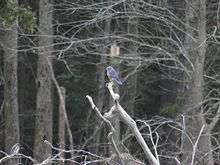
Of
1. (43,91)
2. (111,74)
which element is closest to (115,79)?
(111,74)

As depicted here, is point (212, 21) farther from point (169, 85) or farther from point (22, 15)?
point (169, 85)

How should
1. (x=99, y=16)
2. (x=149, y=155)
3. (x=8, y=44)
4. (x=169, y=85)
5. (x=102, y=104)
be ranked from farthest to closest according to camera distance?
(x=169, y=85) < (x=102, y=104) < (x=8, y=44) < (x=99, y=16) < (x=149, y=155)

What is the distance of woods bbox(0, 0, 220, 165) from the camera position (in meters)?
8.92

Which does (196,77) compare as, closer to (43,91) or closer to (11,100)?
(43,91)

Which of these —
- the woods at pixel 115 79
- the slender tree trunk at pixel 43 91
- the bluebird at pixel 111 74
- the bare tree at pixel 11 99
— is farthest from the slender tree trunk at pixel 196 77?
the bare tree at pixel 11 99

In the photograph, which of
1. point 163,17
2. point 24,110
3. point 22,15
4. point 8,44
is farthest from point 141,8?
point 24,110

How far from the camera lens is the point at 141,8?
439 inches

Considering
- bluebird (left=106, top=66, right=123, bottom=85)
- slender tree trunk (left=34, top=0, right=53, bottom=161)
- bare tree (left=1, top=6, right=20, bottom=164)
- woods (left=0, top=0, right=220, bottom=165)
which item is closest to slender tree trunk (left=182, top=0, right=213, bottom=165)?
woods (left=0, top=0, right=220, bottom=165)

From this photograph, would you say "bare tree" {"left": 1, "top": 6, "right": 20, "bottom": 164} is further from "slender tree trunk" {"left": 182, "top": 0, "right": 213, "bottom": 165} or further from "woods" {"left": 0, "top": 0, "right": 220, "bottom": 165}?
"slender tree trunk" {"left": 182, "top": 0, "right": 213, "bottom": 165}

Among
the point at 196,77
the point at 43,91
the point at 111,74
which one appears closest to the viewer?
the point at 111,74

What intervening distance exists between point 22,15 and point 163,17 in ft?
9.22

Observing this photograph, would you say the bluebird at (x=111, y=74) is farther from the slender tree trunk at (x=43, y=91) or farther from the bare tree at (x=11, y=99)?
the bare tree at (x=11, y=99)

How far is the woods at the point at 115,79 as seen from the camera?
892 centimetres

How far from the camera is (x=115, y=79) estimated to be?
680 cm
